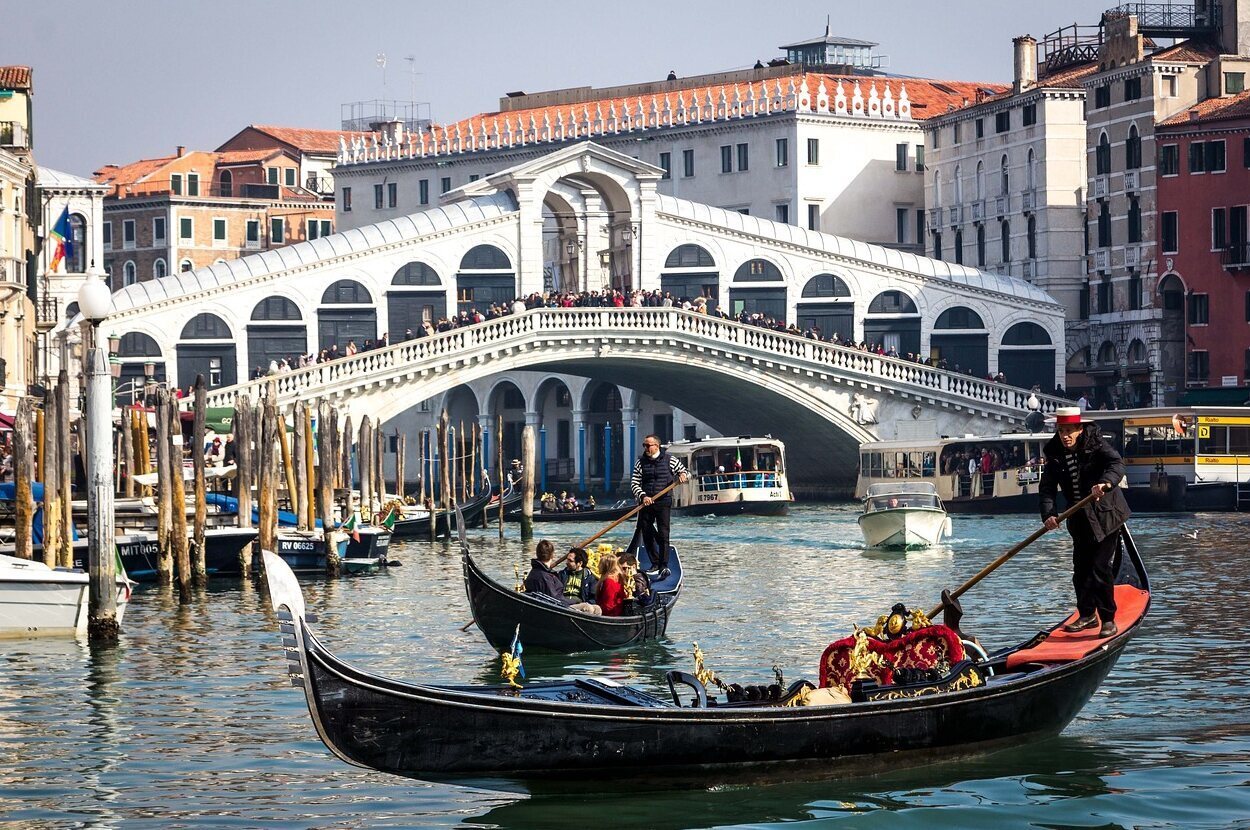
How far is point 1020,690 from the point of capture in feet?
34.8

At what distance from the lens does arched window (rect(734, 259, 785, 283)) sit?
142 ft

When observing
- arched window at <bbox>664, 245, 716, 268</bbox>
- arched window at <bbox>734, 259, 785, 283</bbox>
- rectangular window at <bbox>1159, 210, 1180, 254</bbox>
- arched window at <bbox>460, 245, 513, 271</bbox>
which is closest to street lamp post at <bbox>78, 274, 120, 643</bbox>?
arched window at <bbox>460, 245, 513, 271</bbox>

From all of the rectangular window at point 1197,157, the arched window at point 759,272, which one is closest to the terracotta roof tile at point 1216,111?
the rectangular window at point 1197,157

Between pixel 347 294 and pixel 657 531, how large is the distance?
25736 mm

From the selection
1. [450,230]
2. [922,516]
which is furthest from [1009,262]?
[922,516]

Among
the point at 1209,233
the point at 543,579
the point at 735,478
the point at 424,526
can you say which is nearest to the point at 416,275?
the point at 735,478

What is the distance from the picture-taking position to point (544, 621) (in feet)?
47.7

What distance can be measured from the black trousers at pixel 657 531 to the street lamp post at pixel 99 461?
388cm

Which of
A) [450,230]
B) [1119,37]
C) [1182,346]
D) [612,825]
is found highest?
[1119,37]

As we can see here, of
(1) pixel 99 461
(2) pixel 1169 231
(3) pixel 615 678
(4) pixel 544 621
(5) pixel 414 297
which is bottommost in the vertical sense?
(3) pixel 615 678

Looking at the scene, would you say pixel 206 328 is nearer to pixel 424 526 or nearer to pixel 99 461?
pixel 424 526

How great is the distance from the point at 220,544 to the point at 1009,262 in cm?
2639

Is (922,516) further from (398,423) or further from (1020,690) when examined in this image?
(398,423)

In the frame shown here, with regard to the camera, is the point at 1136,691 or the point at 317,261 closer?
the point at 1136,691
